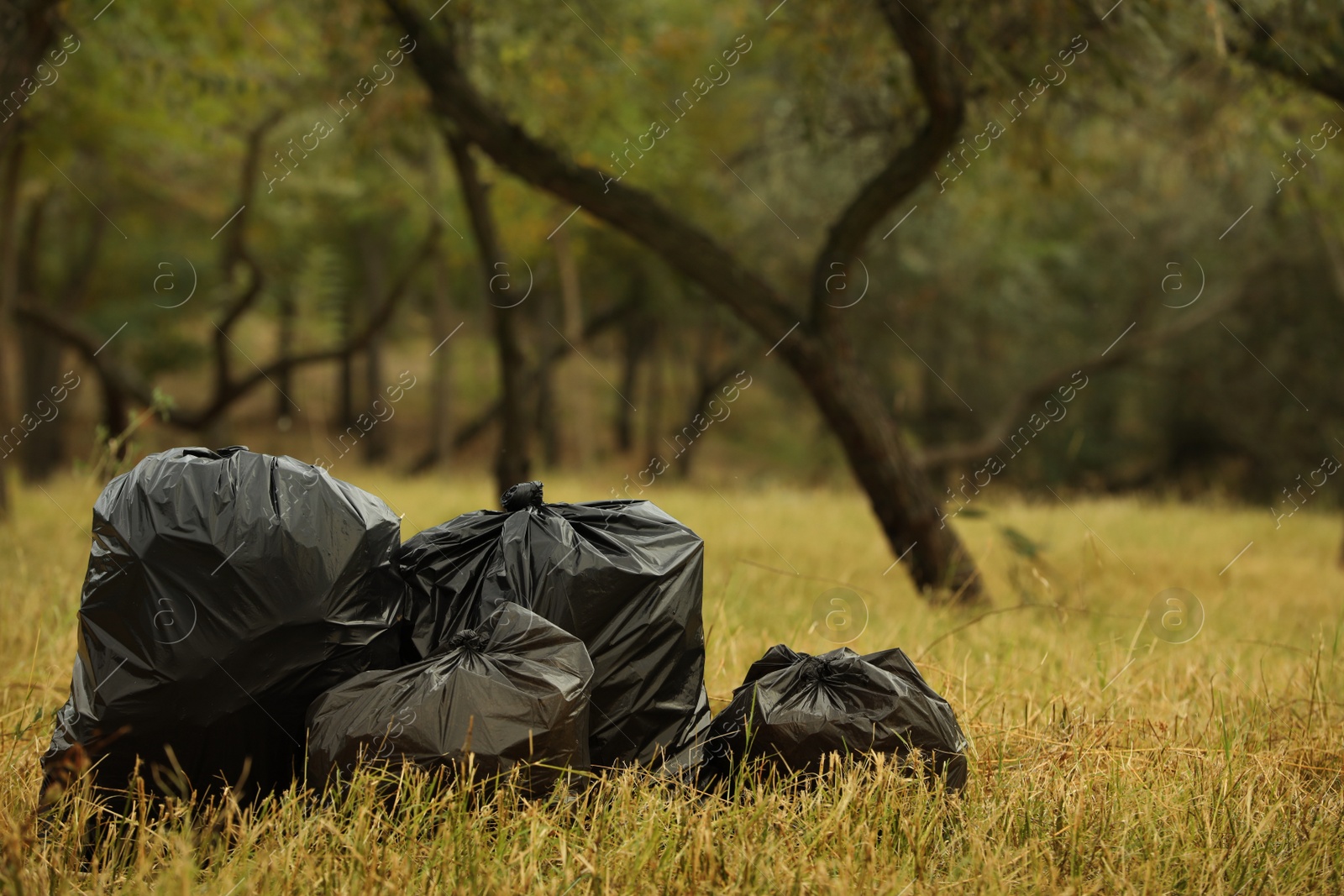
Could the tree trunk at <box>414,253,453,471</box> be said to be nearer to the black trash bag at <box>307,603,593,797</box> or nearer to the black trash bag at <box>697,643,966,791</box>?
the black trash bag at <box>697,643,966,791</box>

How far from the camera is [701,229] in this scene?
635 cm

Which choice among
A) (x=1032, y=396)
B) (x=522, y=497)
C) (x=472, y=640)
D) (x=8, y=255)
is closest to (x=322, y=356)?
(x=8, y=255)

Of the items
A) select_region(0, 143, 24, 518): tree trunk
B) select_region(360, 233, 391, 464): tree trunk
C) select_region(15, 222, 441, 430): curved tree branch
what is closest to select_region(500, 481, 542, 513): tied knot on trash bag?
select_region(15, 222, 441, 430): curved tree branch

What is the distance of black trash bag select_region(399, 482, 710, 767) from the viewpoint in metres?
2.59

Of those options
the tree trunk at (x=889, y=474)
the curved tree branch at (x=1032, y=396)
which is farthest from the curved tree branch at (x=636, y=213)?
the curved tree branch at (x=1032, y=396)

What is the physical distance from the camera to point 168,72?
8586mm

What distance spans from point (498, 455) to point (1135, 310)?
12921 mm

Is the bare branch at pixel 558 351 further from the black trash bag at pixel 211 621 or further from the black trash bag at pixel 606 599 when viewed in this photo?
the black trash bag at pixel 211 621

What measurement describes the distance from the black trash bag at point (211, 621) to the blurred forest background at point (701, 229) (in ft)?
6.92

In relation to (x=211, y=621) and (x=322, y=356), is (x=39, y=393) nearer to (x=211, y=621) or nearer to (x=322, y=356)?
(x=322, y=356)

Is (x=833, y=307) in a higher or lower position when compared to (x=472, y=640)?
Result: higher

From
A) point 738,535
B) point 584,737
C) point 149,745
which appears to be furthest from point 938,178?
point 149,745

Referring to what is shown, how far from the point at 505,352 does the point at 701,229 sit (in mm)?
2303

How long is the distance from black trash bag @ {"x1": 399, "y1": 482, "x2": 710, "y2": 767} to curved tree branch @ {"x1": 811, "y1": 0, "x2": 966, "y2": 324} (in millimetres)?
3309
